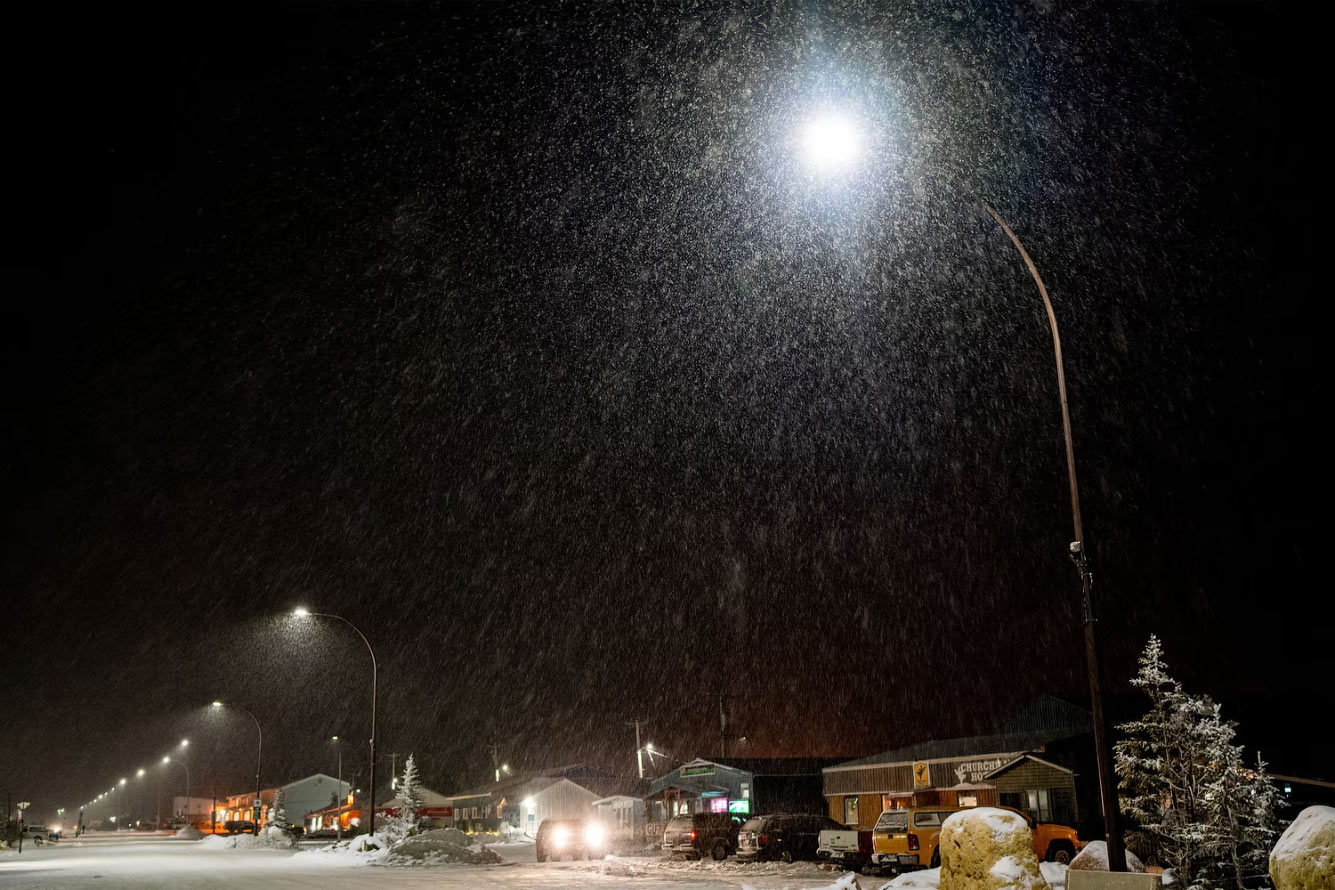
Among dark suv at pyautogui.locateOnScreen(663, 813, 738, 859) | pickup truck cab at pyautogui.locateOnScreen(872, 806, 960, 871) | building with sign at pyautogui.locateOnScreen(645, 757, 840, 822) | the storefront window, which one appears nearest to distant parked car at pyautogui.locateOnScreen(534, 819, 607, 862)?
dark suv at pyautogui.locateOnScreen(663, 813, 738, 859)

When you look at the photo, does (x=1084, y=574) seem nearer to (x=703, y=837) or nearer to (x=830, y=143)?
(x=830, y=143)

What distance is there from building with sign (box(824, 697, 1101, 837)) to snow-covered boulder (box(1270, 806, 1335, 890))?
70.2 feet

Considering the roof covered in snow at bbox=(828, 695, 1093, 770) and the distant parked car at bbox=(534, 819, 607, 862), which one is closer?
the distant parked car at bbox=(534, 819, 607, 862)

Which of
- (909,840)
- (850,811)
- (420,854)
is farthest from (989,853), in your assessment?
(850,811)

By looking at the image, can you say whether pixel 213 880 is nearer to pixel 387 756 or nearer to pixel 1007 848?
pixel 1007 848

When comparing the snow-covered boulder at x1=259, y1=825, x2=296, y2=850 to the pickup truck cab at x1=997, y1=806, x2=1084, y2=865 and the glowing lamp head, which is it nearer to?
the pickup truck cab at x1=997, y1=806, x2=1084, y2=865

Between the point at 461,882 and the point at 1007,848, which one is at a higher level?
the point at 1007,848

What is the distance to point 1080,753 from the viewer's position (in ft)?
115

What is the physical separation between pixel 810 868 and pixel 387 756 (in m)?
102

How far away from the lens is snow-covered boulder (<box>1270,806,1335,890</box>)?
33.1 feet

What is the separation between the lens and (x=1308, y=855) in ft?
33.7

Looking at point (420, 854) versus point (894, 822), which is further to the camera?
point (420, 854)

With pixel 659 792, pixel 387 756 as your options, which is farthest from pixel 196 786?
pixel 659 792

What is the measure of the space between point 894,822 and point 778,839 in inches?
239
